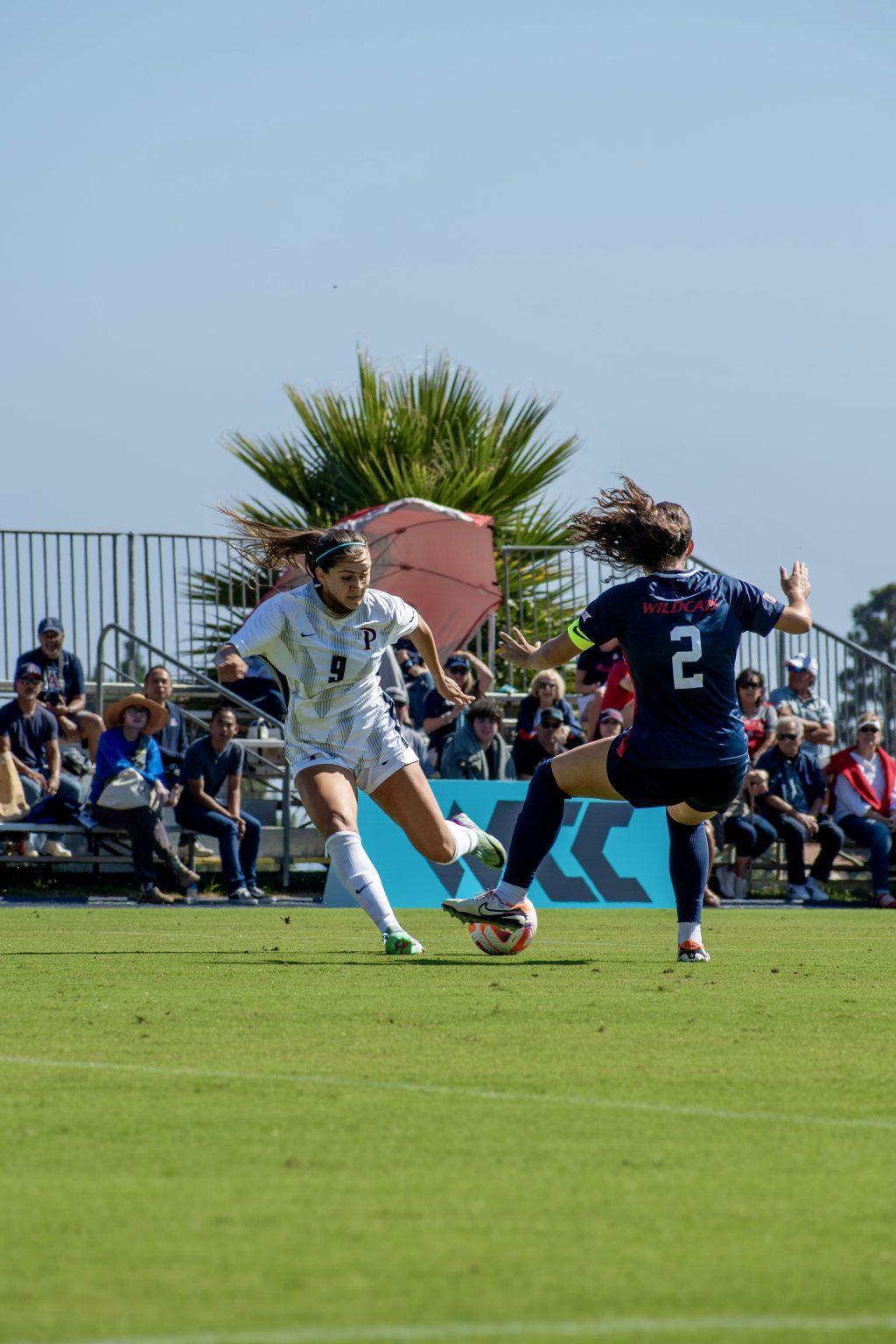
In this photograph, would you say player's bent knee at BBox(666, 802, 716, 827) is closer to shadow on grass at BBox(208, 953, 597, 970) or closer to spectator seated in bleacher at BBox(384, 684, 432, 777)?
shadow on grass at BBox(208, 953, 597, 970)

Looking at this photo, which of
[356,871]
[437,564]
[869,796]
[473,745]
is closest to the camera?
[356,871]

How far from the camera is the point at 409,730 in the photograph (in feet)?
60.2

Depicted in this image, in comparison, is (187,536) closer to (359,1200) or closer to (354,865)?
(354,865)

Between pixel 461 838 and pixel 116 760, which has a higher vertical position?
pixel 116 760

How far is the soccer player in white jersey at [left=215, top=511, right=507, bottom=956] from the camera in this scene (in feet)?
29.9

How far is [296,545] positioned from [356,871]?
1.84m

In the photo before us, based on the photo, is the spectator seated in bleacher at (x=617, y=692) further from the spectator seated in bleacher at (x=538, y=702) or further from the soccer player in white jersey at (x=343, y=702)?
the soccer player in white jersey at (x=343, y=702)

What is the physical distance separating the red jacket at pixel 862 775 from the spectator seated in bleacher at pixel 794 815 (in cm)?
31

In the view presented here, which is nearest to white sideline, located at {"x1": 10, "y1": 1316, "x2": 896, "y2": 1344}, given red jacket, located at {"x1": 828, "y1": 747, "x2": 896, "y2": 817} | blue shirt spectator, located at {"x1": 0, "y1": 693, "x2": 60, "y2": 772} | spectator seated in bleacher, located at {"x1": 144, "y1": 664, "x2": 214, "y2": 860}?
spectator seated in bleacher, located at {"x1": 144, "y1": 664, "x2": 214, "y2": 860}

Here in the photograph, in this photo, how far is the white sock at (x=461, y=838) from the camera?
9.52 metres

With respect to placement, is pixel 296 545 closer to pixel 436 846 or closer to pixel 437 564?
pixel 436 846

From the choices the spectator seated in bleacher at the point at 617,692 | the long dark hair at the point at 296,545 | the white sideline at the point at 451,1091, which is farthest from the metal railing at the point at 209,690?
the white sideline at the point at 451,1091

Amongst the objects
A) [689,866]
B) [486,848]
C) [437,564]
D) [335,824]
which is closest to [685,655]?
[689,866]

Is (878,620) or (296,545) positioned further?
(878,620)
